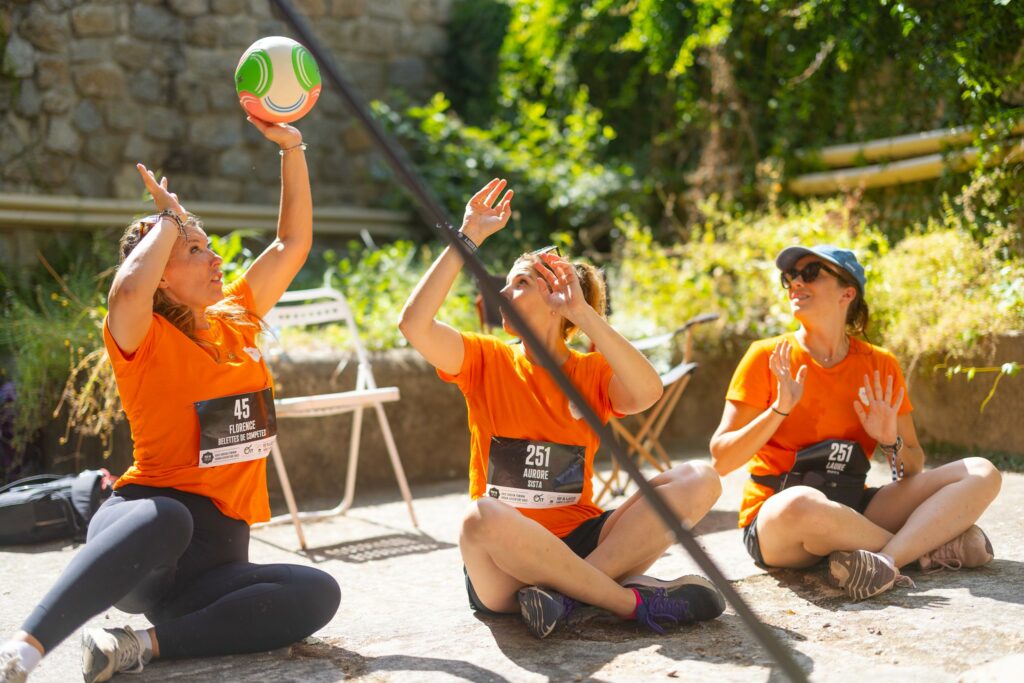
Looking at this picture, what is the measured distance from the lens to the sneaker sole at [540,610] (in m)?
2.63

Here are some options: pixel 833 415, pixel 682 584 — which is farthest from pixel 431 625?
pixel 833 415

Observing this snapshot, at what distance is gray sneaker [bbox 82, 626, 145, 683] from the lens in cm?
240

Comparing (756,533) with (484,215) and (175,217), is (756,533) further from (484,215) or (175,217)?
(175,217)

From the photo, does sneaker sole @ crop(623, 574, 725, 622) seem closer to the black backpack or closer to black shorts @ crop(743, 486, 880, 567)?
black shorts @ crop(743, 486, 880, 567)

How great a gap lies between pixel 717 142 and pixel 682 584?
488 cm

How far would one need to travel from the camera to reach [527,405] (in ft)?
9.39

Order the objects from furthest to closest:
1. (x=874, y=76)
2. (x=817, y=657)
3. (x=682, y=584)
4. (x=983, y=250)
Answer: (x=874, y=76) < (x=983, y=250) < (x=682, y=584) < (x=817, y=657)

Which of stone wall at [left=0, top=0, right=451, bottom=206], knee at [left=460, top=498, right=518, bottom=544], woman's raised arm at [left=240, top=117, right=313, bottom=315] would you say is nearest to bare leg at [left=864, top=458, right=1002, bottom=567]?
knee at [left=460, top=498, right=518, bottom=544]

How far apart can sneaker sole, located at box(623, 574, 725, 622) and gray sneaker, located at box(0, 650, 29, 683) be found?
1462mm

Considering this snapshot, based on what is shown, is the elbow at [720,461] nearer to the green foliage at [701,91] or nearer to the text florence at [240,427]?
the text florence at [240,427]

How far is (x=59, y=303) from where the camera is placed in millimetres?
5828

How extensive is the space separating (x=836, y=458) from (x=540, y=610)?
109cm

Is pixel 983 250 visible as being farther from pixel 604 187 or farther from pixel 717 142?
pixel 604 187

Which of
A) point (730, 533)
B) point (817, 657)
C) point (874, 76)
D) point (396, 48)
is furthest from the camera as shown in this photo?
point (396, 48)
